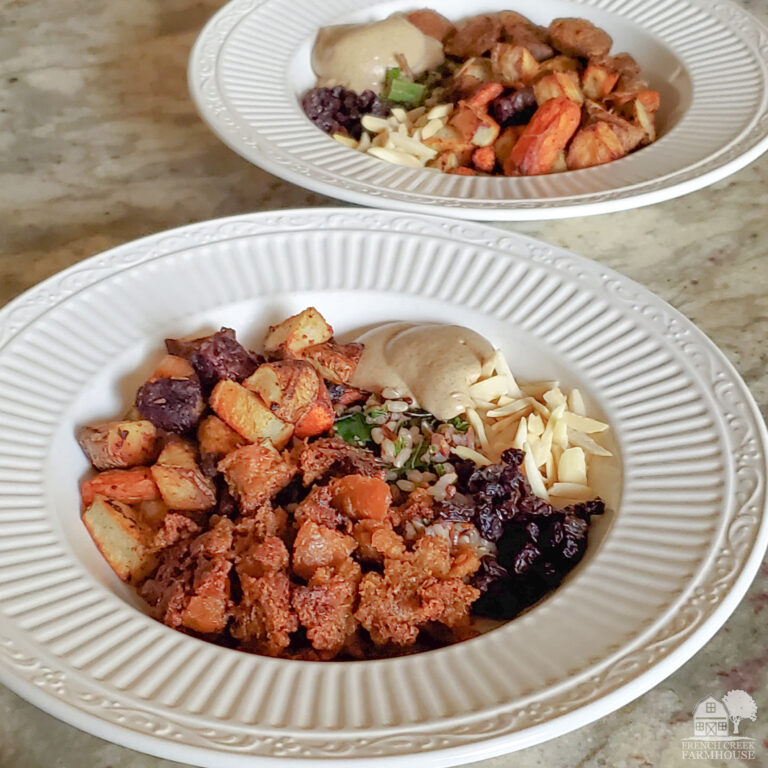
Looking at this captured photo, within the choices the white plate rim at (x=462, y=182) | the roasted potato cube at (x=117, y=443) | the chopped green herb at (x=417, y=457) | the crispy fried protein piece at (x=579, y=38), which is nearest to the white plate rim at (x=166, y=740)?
the white plate rim at (x=462, y=182)

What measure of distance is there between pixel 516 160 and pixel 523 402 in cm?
71

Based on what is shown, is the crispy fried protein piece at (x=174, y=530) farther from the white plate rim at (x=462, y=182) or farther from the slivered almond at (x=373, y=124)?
the slivered almond at (x=373, y=124)

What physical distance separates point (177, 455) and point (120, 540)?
0.47 ft

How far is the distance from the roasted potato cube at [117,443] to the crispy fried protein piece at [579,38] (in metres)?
1.47

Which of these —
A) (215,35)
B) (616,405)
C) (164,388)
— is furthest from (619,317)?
(215,35)

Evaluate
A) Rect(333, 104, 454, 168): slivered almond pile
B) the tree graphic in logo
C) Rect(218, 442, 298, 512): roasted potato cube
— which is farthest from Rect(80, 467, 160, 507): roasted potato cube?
Rect(333, 104, 454, 168): slivered almond pile

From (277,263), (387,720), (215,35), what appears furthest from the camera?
(215,35)

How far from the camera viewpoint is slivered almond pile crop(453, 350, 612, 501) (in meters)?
1.32

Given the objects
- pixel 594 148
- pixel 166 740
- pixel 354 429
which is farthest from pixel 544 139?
pixel 166 740

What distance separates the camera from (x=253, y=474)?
125cm

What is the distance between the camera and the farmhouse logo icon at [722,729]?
39.8 inches

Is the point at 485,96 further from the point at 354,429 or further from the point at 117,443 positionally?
the point at 117,443

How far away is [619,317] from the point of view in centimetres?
144

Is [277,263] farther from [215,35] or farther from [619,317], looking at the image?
[215,35]
